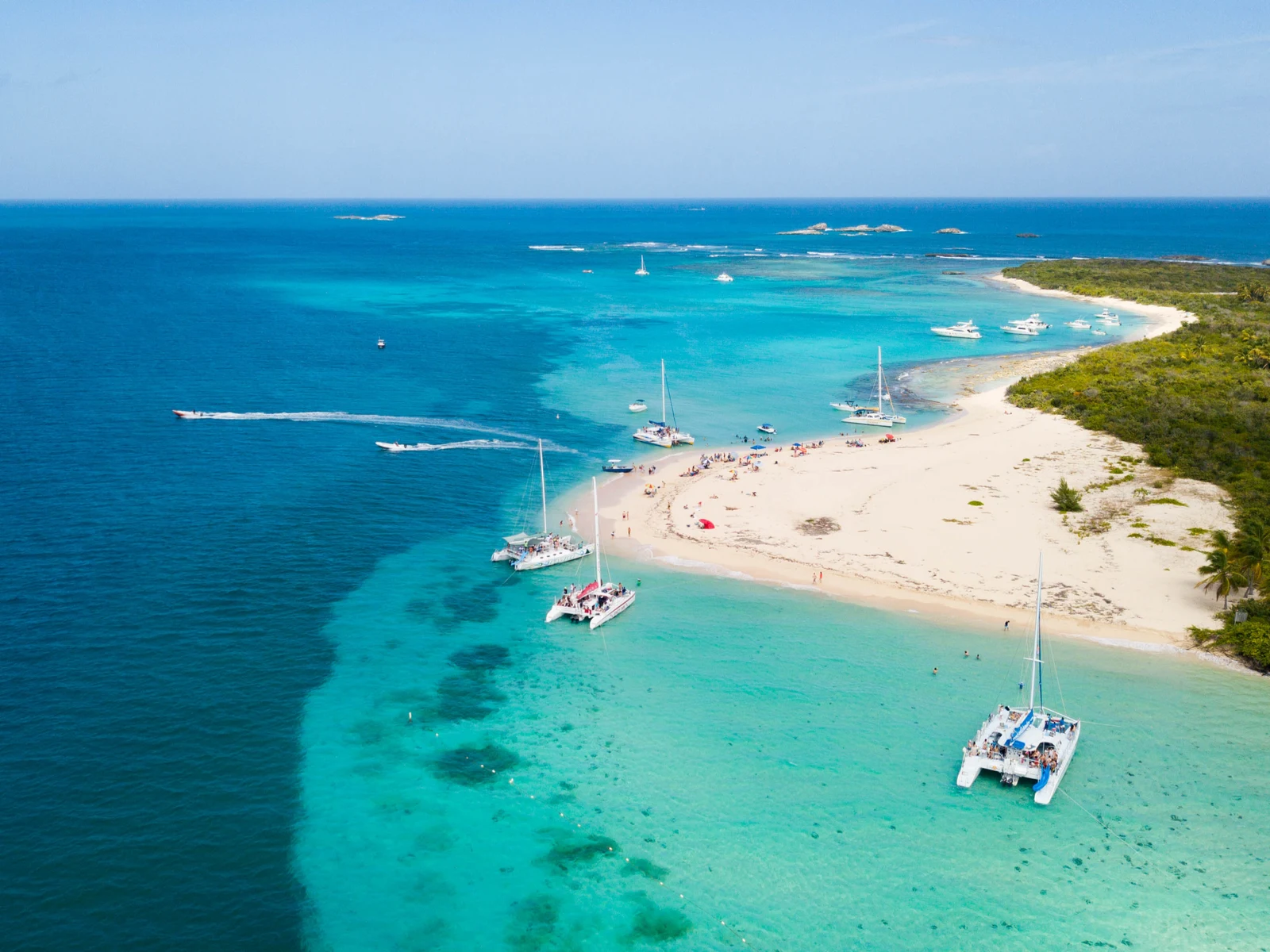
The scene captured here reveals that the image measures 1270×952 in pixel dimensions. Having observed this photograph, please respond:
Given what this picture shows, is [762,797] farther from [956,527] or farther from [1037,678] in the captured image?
[956,527]

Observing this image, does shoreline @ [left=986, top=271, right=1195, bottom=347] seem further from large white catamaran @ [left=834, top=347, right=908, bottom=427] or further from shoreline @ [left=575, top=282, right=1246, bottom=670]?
shoreline @ [left=575, top=282, right=1246, bottom=670]

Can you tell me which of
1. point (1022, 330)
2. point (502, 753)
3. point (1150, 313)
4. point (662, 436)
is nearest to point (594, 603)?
point (502, 753)

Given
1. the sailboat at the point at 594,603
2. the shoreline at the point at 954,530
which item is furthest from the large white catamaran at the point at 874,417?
the sailboat at the point at 594,603

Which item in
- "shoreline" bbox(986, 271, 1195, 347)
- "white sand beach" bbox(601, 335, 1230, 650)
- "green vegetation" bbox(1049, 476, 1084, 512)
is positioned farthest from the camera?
"shoreline" bbox(986, 271, 1195, 347)

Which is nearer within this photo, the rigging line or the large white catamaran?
the rigging line

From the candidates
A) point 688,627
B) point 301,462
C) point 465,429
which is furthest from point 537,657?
point 465,429

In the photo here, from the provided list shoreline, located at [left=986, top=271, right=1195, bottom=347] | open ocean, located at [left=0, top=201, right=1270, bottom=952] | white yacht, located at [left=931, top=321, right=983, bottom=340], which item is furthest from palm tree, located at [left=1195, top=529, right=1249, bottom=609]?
white yacht, located at [left=931, top=321, right=983, bottom=340]

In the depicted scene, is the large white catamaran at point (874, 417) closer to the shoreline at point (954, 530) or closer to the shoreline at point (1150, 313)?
the shoreline at point (954, 530)
